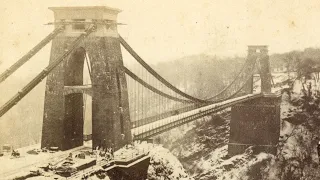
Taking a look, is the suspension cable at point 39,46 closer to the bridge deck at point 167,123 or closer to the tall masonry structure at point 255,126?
the bridge deck at point 167,123

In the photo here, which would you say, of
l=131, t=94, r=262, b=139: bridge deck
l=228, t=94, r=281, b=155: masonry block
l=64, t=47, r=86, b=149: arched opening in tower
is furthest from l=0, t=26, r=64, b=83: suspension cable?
l=228, t=94, r=281, b=155: masonry block

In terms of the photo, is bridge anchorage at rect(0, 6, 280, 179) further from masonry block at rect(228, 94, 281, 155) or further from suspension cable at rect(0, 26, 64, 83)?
masonry block at rect(228, 94, 281, 155)

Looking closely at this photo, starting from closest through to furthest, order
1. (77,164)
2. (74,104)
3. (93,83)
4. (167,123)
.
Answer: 1. (77,164)
2. (93,83)
3. (74,104)
4. (167,123)

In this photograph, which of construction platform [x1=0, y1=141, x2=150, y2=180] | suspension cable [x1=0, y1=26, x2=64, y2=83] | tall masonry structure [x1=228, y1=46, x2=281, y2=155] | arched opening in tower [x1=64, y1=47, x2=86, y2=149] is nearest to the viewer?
construction platform [x1=0, y1=141, x2=150, y2=180]

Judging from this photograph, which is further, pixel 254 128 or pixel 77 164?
pixel 254 128

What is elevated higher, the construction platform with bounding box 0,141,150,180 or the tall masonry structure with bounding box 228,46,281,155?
the construction platform with bounding box 0,141,150,180

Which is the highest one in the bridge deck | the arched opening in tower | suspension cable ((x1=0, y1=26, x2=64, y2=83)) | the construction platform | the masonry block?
suspension cable ((x1=0, y1=26, x2=64, y2=83))

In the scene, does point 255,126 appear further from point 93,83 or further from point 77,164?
point 77,164

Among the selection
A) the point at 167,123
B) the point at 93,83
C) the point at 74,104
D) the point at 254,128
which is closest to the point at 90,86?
the point at 93,83
